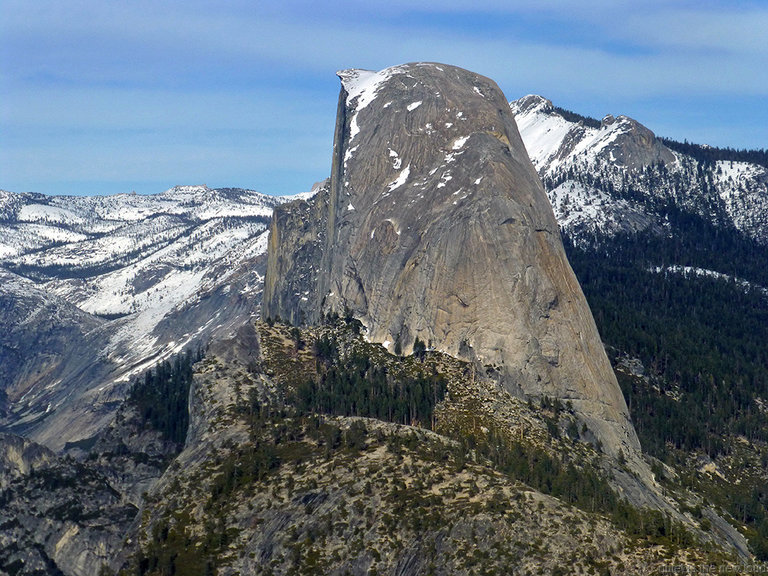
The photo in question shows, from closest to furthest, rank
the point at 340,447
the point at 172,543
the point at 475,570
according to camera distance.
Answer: the point at 475,570 → the point at 172,543 → the point at 340,447

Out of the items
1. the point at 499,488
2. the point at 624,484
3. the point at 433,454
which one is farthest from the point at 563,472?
the point at 499,488

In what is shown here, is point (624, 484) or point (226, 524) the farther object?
point (624, 484)

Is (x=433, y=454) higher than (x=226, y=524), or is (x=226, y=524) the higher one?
(x=433, y=454)

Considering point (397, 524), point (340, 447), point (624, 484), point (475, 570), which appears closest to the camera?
point (475, 570)

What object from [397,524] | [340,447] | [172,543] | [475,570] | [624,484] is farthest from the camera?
[624,484]

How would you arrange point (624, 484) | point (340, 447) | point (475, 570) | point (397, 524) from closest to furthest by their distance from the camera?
point (475, 570) → point (397, 524) → point (340, 447) → point (624, 484)

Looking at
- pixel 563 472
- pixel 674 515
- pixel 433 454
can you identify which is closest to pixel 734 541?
pixel 674 515

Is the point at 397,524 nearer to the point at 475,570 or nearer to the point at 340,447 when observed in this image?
the point at 475,570

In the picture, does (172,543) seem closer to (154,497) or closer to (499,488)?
(154,497)

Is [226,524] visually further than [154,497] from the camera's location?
No
